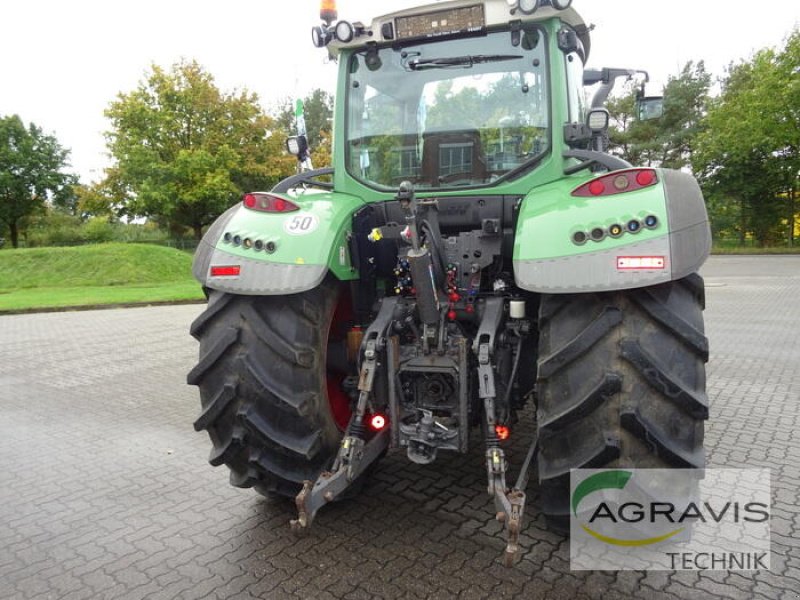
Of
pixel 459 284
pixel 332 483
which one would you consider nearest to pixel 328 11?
pixel 459 284

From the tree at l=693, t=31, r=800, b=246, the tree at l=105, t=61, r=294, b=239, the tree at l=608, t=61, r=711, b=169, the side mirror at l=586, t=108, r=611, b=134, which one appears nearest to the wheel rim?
the side mirror at l=586, t=108, r=611, b=134

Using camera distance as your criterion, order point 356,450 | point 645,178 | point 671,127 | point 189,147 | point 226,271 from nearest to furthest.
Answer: point 645,178 < point 356,450 < point 226,271 < point 189,147 < point 671,127

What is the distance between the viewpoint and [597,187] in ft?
8.74

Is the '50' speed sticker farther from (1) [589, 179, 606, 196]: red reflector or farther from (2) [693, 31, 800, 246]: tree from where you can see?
(2) [693, 31, 800, 246]: tree

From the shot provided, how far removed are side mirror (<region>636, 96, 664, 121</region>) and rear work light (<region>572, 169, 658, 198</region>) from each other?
177 cm

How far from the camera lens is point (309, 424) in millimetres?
2889

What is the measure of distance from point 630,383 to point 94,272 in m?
23.6

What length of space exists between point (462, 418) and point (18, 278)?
2398 cm

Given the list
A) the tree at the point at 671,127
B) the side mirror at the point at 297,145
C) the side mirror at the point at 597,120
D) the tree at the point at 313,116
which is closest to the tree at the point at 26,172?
the tree at the point at 313,116

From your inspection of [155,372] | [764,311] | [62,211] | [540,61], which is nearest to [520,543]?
[540,61]

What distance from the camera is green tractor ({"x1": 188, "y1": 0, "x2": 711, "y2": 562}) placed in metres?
2.43

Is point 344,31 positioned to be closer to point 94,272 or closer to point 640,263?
point 640,263

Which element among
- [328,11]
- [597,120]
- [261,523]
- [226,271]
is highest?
[328,11]

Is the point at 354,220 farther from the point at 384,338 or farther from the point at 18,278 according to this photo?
the point at 18,278
